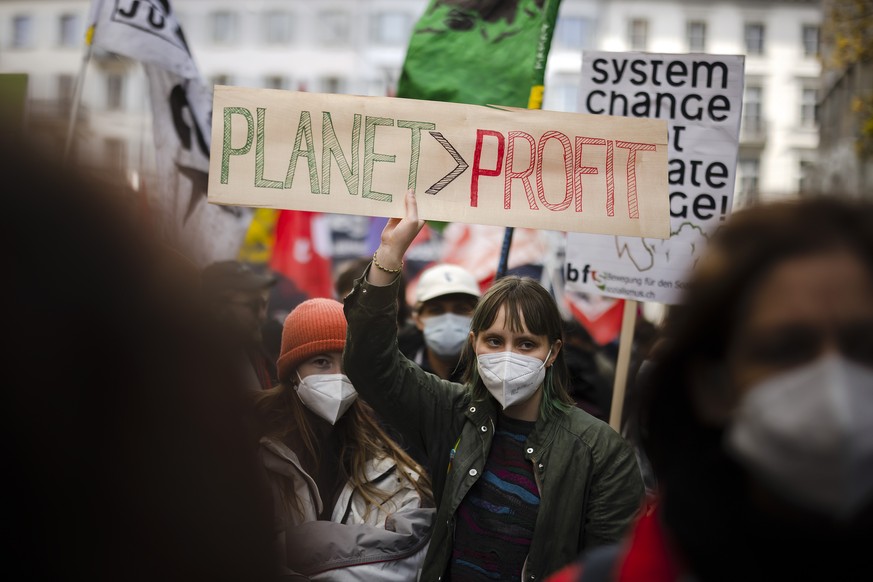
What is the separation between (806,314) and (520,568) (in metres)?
1.69

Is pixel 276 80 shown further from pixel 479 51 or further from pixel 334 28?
pixel 479 51

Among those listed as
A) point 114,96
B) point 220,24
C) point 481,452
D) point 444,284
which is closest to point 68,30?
point 220,24

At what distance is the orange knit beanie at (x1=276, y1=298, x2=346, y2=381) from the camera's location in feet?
10.6

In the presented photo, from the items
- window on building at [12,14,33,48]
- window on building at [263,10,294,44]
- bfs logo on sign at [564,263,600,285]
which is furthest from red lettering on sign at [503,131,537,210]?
window on building at [12,14,33,48]

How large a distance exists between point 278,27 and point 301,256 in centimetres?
4601

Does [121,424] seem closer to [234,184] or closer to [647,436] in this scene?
[647,436]

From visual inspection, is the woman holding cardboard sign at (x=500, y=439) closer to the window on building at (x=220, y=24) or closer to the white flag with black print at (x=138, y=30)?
the white flag with black print at (x=138, y=30)

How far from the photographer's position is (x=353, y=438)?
3.16 meters

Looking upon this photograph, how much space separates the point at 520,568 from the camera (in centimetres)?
266

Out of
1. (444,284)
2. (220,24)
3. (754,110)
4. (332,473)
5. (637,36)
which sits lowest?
(332,473)

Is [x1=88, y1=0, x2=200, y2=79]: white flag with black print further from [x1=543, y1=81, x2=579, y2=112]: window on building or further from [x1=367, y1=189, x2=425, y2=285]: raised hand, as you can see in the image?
[x1=543, y1=81, x2=579, y2=112]: window on building

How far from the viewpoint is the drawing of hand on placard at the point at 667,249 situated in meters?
4.26

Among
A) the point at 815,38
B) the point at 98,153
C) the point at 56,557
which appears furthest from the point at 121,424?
the point at 815,38

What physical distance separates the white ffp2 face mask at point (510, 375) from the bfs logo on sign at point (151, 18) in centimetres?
315
